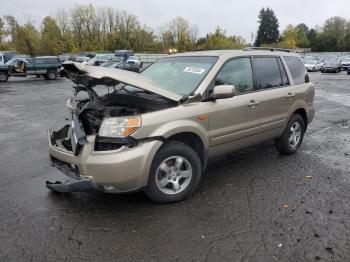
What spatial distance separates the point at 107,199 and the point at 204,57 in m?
2.32

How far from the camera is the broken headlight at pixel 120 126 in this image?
3.75m

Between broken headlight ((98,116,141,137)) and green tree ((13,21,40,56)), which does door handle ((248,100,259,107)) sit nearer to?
broken headlight ((98,116,141,137))

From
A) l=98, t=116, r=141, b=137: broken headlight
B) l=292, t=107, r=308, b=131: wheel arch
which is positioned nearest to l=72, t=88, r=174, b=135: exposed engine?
l=98, t=116, r=141, b=137: broken headlight

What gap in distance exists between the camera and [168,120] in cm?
402

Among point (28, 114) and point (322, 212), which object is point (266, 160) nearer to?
point (322, 212)

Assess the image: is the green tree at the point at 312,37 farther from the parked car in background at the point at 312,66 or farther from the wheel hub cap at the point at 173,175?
the wheel hub cap at the point at 173,175

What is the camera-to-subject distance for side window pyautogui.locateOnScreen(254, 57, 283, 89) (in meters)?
5.36

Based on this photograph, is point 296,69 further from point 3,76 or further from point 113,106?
point 3,76

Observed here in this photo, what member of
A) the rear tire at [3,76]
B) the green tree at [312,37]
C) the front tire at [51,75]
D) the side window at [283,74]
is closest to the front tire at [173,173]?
the side window at [283,74]

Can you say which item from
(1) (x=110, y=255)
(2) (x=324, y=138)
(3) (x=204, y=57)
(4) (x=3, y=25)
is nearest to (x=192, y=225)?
(1) (x=110, y=255)

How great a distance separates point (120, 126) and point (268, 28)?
10750 centimetres

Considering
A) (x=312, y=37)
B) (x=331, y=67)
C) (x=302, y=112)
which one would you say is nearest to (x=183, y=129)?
(x=302, y=112)

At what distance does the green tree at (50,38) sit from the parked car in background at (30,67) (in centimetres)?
3720

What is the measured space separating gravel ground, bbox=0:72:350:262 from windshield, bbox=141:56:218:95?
1373mm
